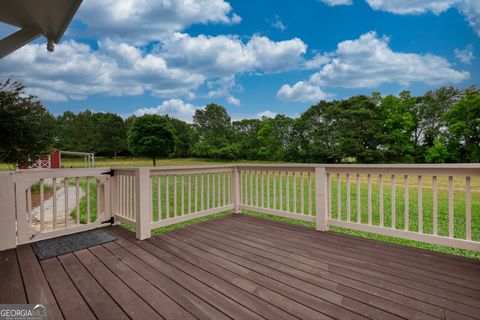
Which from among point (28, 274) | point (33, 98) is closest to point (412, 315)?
point (28, 274)

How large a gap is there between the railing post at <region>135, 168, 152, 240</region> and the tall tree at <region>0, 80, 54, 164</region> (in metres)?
5.68

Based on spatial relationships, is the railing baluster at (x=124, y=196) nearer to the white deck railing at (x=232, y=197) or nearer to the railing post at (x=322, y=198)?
the white deck railing at (x=232, y=197)

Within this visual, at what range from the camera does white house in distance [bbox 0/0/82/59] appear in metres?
2.20

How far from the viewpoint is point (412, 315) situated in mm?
1433

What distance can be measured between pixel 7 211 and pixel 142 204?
1.34m

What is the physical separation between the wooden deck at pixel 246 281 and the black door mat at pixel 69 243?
0.35 feet

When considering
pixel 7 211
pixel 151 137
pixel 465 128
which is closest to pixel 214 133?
pixel 151 137

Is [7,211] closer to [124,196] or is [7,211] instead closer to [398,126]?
[124,196]

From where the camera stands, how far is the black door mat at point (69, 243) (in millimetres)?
2463

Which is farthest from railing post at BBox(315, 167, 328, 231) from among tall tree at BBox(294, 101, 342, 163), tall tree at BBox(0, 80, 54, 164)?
tall tree at BBox(294, 101, 342, 163)

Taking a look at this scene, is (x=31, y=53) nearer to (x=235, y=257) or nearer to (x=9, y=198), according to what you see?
(x=9, y=198)

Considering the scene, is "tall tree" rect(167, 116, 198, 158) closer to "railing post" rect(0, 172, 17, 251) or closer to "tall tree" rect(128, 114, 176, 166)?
"tall tree" rect(128, 114, 176, 166)

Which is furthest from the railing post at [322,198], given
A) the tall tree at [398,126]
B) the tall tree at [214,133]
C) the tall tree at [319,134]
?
the tall tree at [319,134]

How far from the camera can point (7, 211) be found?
101 inches
